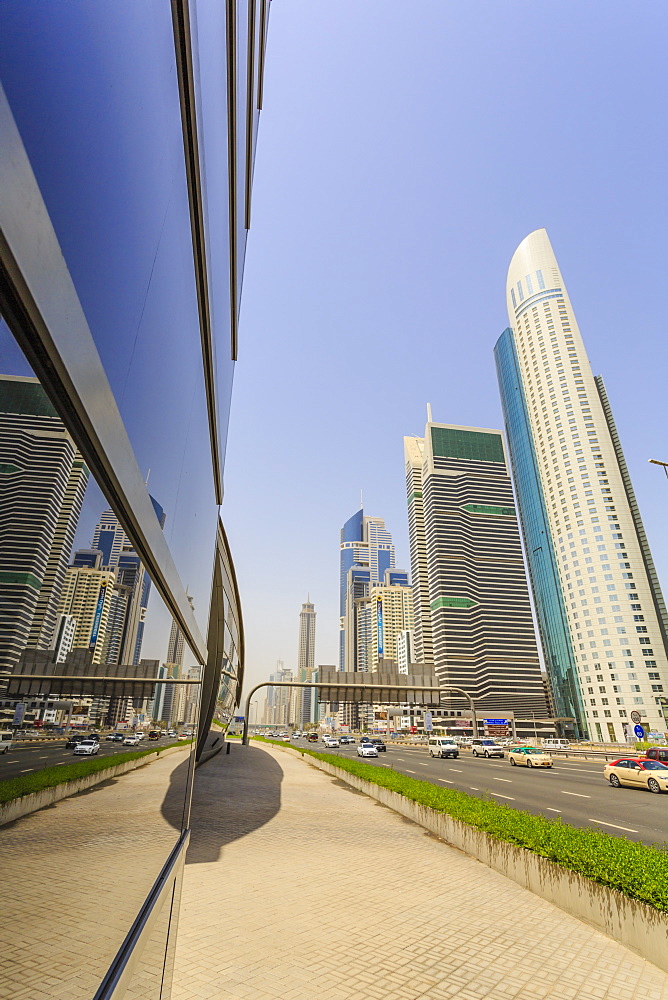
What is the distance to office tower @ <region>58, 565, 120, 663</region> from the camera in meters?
1.47

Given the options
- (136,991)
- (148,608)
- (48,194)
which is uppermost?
(48,194)

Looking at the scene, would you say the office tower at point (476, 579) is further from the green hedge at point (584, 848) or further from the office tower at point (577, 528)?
the green hedge at point (584, 848)

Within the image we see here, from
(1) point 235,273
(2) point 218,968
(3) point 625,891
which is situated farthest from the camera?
(1) point 235,273

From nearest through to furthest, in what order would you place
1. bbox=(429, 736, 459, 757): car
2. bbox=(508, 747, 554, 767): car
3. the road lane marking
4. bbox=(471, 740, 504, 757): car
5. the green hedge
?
1. the green hedge
2. the road lane marking
3. bbox=(508, 747, 554, 767): car
4. bbox=(429, 736, 459, 757): car
5. bbox=(471, 740, 504, 757): car

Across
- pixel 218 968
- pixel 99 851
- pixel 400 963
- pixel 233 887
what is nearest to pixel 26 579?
pixel 99 851

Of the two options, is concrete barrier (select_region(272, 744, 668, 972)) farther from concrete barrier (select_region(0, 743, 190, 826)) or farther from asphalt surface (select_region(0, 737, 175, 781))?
asphalt surface (select_region(0, 737, 175, 781))

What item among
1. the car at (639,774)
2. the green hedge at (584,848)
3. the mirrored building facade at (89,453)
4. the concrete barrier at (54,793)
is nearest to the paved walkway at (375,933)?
the green hedge at (584,848)

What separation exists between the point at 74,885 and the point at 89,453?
1351 millimetres

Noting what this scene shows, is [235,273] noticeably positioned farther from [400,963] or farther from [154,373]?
[400,963]

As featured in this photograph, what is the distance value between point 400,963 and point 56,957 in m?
6.15

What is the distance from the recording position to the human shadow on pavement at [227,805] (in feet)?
39.1

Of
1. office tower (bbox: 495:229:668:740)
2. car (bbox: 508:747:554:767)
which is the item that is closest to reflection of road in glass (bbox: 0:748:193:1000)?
car (bbox: 508:747:554:767)

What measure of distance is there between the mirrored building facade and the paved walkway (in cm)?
283

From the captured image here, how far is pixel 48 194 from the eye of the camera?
4.05ft
